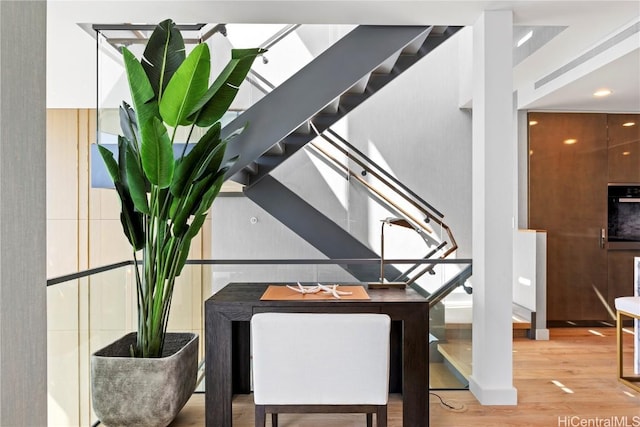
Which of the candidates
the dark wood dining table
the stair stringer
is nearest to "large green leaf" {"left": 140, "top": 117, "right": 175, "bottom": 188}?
the dark wood dining table

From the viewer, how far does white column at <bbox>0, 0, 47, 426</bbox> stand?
114 centimetres

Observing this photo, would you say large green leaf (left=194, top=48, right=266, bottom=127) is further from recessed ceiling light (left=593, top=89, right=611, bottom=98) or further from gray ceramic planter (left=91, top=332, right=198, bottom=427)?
recessed ceiling light (left=593, top=89, right=611, bottom=98)

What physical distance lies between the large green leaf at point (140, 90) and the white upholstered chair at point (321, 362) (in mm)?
1325

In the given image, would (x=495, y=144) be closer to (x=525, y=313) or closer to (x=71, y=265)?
(x=525, y=313)

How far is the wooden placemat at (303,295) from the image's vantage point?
8.07ft

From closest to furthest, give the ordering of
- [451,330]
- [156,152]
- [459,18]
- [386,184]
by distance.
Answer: [156,152]
[459,18]
[451,330]
[386,184]

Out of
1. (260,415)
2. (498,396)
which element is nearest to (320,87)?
(260,415)

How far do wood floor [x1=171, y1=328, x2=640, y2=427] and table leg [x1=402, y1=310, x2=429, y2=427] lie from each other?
30 centimetres

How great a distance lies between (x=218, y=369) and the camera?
2.44 m

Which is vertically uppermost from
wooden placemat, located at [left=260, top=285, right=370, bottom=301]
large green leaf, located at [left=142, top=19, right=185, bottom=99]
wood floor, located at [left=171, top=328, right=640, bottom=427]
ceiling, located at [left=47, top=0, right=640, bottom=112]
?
ceiling, located at [left=47, top=0, right=640, bottom=112]

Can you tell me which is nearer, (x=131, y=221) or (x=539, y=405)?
(x=131, y=221)

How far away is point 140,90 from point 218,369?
1528 mm

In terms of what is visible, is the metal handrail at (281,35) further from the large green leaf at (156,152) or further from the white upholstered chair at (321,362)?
the white upholstered chair at (321,362)

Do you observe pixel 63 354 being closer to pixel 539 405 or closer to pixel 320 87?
pixel 320 87
